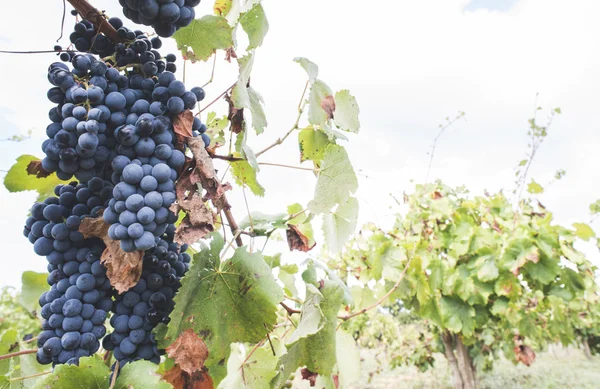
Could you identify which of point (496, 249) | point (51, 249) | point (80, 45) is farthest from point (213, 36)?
point (496, 249)

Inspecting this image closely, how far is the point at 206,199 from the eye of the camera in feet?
2.64

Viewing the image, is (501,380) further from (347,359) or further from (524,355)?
(347,359)

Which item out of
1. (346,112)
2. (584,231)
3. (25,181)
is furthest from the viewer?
(584,231)

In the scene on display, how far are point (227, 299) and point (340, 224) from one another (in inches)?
22.2

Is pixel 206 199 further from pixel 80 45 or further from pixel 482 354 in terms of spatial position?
pixel 482 354

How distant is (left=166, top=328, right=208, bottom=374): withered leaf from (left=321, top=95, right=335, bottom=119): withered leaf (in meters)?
0.72

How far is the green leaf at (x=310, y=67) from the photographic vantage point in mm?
1141

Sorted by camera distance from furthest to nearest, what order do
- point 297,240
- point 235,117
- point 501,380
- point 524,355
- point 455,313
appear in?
1. point 501,380
2. point 524,355
3. point 455,313
4. point 297,240
5. point 235,117

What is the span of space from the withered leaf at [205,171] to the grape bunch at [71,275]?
18 cm

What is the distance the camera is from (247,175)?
1164mm

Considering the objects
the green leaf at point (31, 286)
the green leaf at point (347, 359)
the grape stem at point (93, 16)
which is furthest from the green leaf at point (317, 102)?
the green leaf at point (31, 286)

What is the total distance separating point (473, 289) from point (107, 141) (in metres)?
3.84

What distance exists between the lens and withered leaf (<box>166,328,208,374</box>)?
776 millimetres

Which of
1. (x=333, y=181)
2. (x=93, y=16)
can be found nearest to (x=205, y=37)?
(x=93, y=16)
